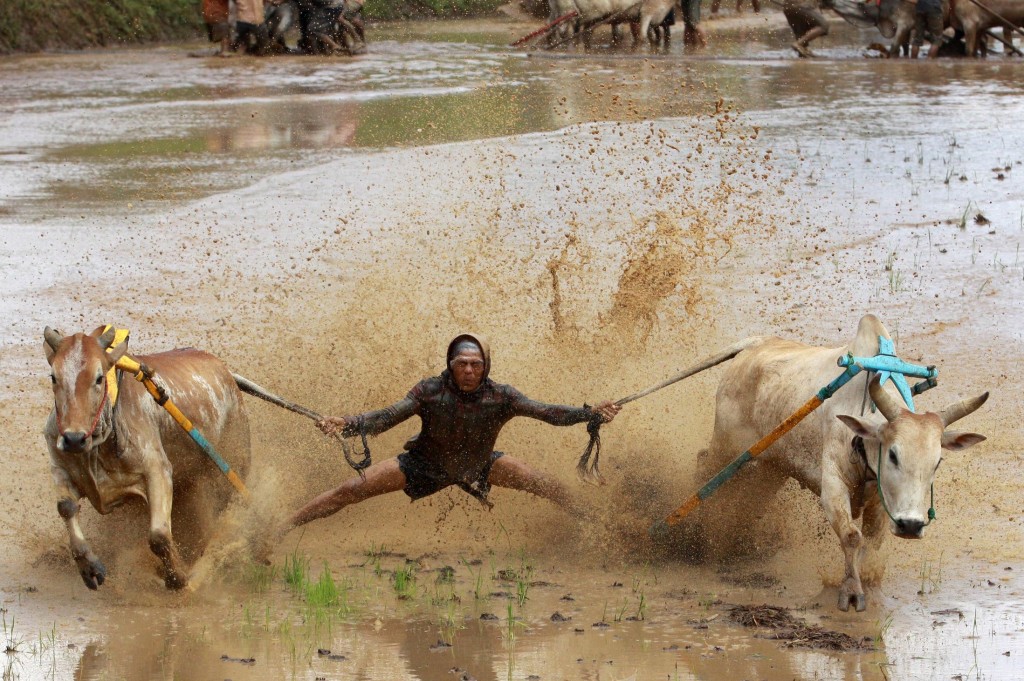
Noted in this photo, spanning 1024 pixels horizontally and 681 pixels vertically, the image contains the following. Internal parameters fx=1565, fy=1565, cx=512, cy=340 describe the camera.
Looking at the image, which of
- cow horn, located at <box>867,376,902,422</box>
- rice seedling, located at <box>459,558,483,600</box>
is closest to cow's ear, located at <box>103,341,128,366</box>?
rice seedling, located at <box>459,558,483,600</box>

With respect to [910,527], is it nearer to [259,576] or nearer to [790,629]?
[790,629]

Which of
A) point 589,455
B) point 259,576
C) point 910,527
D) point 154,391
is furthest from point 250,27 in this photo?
point 910,527

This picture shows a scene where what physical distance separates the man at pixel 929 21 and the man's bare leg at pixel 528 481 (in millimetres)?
18265

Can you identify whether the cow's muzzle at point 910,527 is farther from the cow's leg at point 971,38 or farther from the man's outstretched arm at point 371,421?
the cow's leg at point 971,38

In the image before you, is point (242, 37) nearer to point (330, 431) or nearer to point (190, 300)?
point (190, 300)

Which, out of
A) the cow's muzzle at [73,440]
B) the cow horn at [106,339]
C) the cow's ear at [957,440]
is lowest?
the cow's ear at [957,440]

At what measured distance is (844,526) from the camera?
21.6ft

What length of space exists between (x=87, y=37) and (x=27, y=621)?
887 inches

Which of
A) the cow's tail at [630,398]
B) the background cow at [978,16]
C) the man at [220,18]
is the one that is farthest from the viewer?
the man at [220,18]

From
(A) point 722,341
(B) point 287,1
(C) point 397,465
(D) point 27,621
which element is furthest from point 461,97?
(D) point 27,621

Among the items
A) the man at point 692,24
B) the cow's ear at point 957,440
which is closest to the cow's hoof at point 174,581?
the cow's ear at point 957,440

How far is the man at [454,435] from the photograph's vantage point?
7379 mm

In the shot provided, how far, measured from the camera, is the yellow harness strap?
254 inches

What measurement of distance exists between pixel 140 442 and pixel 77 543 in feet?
1.81
